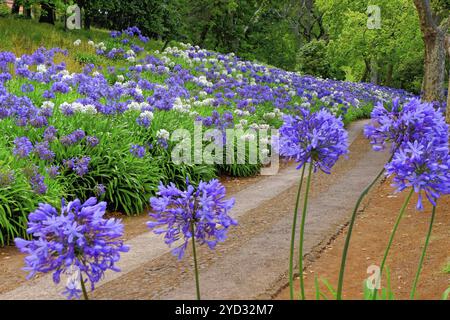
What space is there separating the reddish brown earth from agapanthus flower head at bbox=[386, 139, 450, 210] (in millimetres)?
2222

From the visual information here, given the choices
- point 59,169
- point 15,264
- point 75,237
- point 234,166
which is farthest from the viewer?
point 234,166

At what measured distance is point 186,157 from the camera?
8.65 meters

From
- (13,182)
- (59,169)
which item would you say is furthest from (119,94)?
(13,182)

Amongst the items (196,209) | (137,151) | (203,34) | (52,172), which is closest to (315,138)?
(196,209)

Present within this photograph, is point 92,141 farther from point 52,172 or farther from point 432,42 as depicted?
point 432,42

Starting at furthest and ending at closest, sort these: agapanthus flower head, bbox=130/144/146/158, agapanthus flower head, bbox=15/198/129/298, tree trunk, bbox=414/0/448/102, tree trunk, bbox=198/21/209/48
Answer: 1. tree trunk, bbox=198/21/209/48
2. tree trunk, bbox=414/0/448/102
3. agapanthus flower head, bbox=130/144/146/158
4. agapanthus flower head, bbox=15/198/129/298

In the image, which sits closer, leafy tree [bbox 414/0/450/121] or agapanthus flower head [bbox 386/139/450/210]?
agapanthus flower head [bbox 386/139/450/210]

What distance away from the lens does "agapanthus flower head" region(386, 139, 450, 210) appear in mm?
2254

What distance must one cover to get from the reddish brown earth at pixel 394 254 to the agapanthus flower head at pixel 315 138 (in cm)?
205

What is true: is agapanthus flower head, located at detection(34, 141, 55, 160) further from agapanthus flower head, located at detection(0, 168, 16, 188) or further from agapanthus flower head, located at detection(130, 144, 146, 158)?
agapanthus flower head, located at detection(130, 144, 146, 158)

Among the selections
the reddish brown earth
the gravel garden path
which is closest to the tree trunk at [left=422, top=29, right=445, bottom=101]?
the gravel garden path

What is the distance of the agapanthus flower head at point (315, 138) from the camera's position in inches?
100
